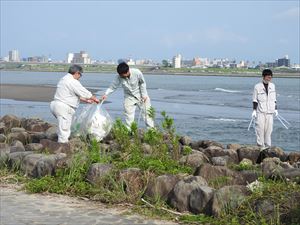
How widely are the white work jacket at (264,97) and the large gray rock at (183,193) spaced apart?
14.4ft

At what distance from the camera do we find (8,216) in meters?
5.65

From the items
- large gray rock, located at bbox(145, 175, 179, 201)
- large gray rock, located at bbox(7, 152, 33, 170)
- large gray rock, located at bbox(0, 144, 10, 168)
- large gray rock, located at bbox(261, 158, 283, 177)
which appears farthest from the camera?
large gray rock, located at bbox(0, 144, 10, 168)

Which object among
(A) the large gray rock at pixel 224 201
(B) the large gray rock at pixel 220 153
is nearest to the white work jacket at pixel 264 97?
(B) the large gray rock at pixel 220 153

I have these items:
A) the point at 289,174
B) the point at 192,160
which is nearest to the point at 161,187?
the point at 289,174

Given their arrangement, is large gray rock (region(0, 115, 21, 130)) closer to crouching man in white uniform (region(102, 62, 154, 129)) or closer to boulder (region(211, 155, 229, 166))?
crouching man in white uniform (region(102, 62, 154, 129))

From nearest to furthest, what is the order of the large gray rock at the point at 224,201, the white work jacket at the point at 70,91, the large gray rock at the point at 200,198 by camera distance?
the large gray rock at the point at 224,201
the large gray rock at the point at 200,198
the white work jacket at the point at 70,91

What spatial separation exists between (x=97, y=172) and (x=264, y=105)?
4456mm

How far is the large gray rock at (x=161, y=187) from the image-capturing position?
598 cm

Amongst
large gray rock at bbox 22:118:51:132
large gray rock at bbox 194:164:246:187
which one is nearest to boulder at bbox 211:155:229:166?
large gray rock at bbox 194:164:246:187

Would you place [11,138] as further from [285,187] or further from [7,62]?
[7,62]

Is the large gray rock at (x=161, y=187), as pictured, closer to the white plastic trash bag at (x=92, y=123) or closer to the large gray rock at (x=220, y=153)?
the large gray rock at (x=220, y=153)

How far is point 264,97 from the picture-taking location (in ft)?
32.3

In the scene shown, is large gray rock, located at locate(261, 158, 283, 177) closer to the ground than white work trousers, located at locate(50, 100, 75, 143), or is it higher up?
closer to the ground

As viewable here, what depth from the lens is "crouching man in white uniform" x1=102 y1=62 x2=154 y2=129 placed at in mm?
9656
